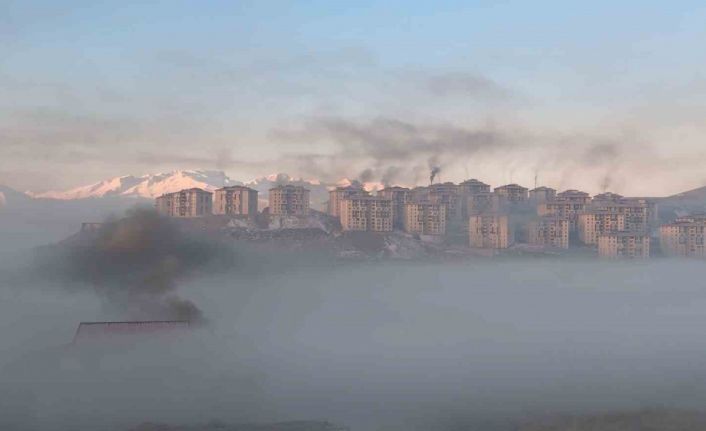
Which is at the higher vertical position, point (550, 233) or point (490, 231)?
point (490, 231)

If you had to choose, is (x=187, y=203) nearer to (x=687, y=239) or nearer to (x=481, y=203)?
(x=481, y=203)

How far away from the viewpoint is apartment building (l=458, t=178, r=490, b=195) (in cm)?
9975

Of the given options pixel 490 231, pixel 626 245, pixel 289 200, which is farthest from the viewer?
pixel 289 200

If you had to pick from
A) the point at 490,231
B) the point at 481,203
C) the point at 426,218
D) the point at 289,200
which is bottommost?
the point at 490,231

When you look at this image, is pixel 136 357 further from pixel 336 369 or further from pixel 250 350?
pixel 336 369

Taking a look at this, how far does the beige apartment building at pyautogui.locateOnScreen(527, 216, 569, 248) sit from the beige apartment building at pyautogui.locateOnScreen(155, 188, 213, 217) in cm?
3300

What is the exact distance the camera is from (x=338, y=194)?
95062 mm

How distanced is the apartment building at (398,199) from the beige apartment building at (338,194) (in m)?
2.67

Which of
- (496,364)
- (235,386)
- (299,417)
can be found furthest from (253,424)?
(496,364)

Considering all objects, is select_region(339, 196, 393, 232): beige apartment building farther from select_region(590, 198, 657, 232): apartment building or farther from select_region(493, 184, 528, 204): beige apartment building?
select_region(590, 198, 657, 232): apartment building

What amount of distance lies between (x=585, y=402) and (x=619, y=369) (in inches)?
484

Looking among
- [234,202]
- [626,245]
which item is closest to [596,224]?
[626,245]

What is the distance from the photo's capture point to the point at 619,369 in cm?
5956

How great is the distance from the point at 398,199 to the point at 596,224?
2089cm
